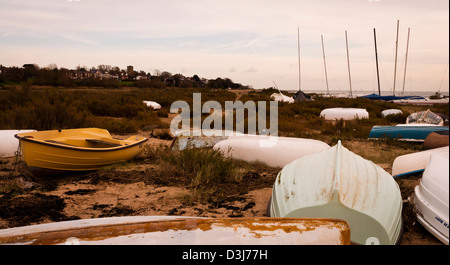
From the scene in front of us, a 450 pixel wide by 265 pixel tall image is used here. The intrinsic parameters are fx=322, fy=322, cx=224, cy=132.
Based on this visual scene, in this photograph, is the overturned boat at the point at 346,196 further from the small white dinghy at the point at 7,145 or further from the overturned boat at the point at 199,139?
the small white dinghy at the point at 7,145

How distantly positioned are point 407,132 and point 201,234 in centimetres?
850

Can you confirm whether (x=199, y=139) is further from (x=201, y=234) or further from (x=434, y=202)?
(x=201, y=234)

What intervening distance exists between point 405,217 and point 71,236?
3480 mm

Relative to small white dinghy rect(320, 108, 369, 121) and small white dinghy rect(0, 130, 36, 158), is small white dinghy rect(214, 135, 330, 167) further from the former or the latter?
small white dinghy rect(320, 108, 369, 121)

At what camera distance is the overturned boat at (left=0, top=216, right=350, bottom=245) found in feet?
6.20

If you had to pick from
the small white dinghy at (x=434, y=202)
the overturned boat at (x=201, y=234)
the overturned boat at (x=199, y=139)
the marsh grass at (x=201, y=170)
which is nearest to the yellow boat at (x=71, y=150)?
the overturned boat at (x=199, y=139)

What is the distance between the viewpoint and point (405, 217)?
3686 mm

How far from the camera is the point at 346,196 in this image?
2.89 m

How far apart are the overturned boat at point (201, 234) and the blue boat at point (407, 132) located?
25.7 feet

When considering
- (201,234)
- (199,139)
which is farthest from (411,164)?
(201,234)

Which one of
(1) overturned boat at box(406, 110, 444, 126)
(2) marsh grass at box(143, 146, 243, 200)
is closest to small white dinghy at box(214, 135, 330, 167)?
(2) marsh grass at box(143, 146, 243, 200)
